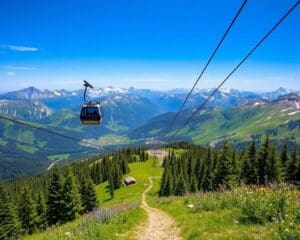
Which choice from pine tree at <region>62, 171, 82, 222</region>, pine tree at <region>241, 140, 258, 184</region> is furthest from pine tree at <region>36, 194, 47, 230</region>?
pine tree at <region>241, 140, 258, 184</region>

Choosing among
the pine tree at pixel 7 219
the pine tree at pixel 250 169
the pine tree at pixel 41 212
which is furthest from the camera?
the pine tree at pixel 41 212

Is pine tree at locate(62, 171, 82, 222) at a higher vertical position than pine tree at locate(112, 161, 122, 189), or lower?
higher

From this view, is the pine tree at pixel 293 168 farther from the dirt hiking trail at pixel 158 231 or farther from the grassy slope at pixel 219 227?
the grassy slope at pixel 219 227

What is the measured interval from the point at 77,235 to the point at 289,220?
8621mm

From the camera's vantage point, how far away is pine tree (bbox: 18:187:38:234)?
69.9m

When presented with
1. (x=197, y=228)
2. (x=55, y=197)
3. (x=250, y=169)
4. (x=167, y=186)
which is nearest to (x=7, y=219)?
(x=55, y=197)

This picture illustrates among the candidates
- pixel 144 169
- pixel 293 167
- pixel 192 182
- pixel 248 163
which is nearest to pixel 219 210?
pixel 248 163

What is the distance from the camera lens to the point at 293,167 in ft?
224

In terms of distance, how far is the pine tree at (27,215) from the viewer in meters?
69.9

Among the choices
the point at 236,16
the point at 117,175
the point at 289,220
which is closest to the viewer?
the point at 236,16

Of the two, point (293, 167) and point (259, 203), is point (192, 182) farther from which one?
point (259, 203)

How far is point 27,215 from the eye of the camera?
70.5m

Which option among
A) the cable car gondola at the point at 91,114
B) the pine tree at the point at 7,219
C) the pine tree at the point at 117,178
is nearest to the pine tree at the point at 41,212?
the pine tree at the point at 7,219

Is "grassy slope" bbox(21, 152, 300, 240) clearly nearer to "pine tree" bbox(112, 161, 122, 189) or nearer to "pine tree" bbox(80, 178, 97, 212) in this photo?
"pine tree" bbox(80, 178, 97, 212)
